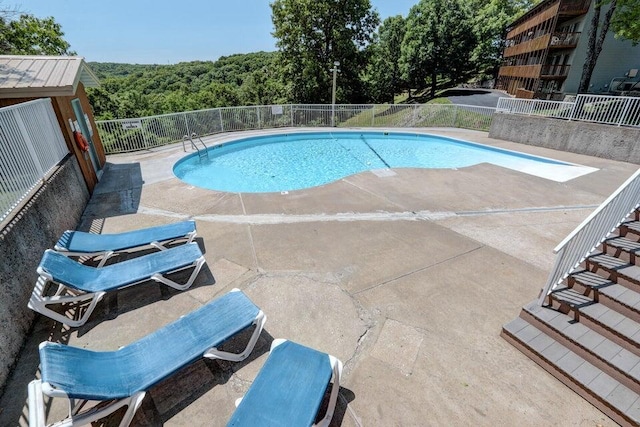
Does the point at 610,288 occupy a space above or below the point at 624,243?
below

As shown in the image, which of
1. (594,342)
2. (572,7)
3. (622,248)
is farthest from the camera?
(572,7)

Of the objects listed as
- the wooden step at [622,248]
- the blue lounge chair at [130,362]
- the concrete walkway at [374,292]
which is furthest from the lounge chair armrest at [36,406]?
the wooden step at [622,248]

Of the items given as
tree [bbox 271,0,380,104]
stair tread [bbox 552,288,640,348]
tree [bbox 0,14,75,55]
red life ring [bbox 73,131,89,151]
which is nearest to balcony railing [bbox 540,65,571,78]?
tree [bbox 271,0,380,104]

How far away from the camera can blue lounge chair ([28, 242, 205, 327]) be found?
3.55 m

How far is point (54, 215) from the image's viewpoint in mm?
5109

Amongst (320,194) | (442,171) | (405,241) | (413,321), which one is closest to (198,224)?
(320,194)

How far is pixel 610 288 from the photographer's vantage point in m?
3.32

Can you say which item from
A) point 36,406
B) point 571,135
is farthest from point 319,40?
point 36,406

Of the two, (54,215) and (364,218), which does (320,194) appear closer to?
(364,218)

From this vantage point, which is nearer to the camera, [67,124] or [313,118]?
[67,124]

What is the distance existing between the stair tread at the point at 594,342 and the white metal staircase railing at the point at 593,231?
221 mm

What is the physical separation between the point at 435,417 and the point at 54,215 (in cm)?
650

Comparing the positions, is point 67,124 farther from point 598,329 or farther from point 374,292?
point 598,329

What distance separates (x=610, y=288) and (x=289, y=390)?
12.3ft
